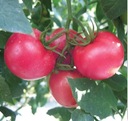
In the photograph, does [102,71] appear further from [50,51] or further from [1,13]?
[1,13]

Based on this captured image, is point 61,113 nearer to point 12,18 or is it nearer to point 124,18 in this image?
point 124,18

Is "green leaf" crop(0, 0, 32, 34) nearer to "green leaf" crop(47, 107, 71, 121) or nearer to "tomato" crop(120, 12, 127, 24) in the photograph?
"tomato" crop(120, 12, 127, 24)

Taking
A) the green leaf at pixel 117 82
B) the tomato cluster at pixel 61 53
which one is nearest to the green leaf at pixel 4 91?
the tomato cluster at pixel 61 53

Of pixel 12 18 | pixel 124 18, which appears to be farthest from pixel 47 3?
pixel 12 18

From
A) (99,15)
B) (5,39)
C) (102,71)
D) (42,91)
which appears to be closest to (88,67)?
(102,71)

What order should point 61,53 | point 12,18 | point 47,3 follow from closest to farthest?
point 12,18, point 61,53, point 47,3

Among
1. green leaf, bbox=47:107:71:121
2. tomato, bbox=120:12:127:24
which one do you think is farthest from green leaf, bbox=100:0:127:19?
green leaf, bbox=47:107:71:121

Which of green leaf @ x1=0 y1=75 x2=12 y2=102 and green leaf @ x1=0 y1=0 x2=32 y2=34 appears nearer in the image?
green leaf @ x1=0 y1=0 x2=32 y2=34
